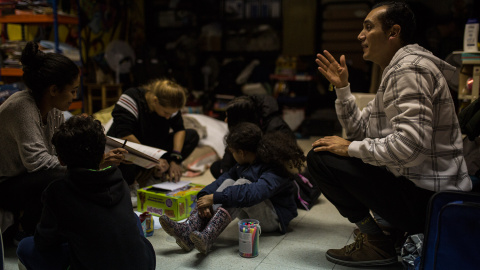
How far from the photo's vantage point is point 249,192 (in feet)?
6.44

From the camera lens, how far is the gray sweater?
1.82 m

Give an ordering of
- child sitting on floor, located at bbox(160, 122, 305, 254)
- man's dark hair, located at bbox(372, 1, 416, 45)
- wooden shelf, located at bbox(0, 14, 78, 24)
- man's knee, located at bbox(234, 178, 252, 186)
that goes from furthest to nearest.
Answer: wooden shelf, located at bbox(0, 14, 78, 24) → man's knee, located at bbox(234, 178, 252, 186) → child sitting on floor, located at bbox(160, 122, 305, 254) → man's dark hair, located at bbox(372, 1, 416, 45)

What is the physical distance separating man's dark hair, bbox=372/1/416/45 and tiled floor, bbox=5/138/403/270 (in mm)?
946

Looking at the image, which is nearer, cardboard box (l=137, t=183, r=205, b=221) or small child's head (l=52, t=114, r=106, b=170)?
small child's head (l=52, t=114, r=106, b=170)

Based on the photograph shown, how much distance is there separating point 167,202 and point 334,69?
114 cm

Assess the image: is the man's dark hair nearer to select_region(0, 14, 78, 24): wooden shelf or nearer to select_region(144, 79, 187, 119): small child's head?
select_region(144, 79, 187, 119): small child's head

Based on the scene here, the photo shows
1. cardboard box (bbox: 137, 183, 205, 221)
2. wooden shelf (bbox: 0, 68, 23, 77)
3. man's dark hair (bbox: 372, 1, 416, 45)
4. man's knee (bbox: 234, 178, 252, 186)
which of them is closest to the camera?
man's dark hair (bbox: 372, 1, 416, 45)

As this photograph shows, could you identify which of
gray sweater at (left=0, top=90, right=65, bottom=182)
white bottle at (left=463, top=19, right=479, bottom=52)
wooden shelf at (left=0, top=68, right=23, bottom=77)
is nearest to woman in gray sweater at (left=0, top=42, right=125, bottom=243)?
gray sweater at (left=0, top=90, right=65, bottom=182)

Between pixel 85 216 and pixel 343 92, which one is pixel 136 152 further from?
pixel 343 92

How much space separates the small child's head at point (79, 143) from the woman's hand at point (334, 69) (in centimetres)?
104

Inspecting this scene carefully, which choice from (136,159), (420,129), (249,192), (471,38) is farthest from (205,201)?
(471,38)

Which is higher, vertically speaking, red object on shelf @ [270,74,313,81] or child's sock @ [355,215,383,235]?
red object on shelf @ [270,74,313,81]

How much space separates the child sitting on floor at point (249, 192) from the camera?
1.94m

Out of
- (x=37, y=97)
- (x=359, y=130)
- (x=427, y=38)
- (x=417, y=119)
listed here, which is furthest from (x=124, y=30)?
(x=417, y=119)
